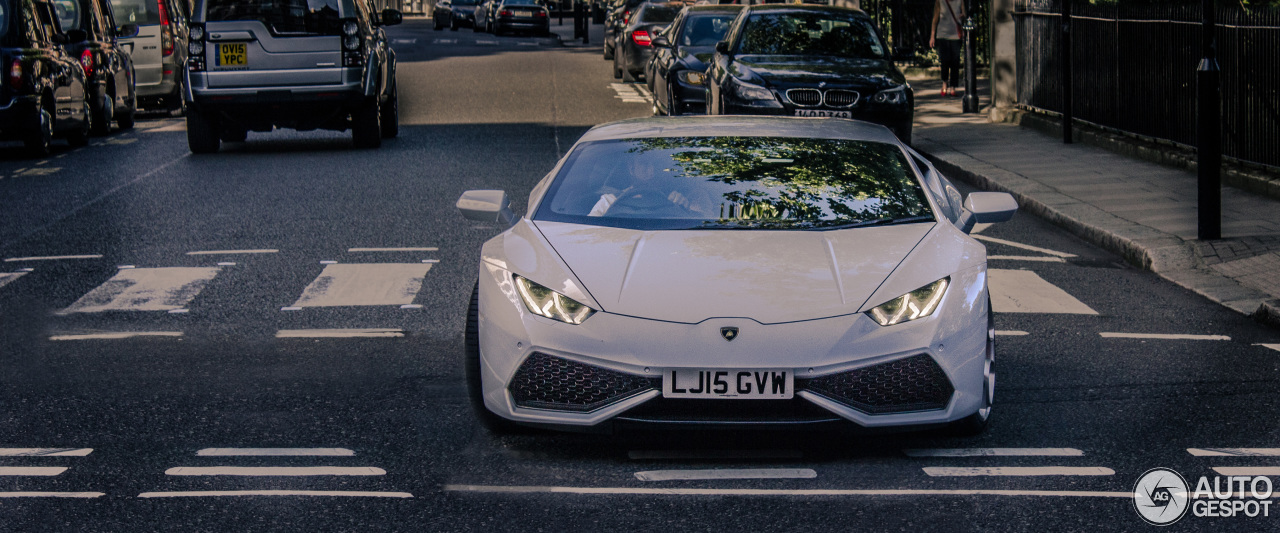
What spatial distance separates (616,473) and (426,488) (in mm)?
641

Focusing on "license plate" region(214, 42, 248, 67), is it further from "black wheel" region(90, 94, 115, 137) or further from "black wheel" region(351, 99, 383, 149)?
"black wheel" region(90, 94, 115, 137)

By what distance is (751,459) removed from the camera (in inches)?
222

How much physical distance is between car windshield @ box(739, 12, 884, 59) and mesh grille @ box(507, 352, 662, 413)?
470 inches

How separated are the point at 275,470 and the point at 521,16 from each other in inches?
1954

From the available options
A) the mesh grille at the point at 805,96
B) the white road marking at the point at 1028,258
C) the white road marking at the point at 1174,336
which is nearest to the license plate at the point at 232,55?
the mesh grille at the point at 805,96

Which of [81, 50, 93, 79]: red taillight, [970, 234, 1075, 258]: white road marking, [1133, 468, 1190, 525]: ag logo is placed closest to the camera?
[1133, 468, 1190, 525]: ag logo

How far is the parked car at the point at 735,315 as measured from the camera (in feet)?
17.6

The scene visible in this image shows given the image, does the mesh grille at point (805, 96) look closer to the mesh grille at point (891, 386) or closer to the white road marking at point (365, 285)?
the white road marking at point (365, 285)

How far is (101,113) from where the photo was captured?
67.7 ft

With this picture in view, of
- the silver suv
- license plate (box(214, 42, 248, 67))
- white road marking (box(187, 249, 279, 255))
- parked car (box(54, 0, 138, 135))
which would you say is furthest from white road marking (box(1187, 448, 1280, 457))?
parked car (box(54, 0, 138, 135))

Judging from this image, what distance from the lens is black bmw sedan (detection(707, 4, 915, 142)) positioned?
15875mm

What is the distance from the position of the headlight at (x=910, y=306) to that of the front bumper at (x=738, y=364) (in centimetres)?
3

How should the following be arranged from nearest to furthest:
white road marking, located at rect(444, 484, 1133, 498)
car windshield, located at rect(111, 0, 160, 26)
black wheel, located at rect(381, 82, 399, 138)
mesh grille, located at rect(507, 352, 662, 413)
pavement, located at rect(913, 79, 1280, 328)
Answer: white road marking, located at rect(444, 484, 1133, 498) → mesh grille, located at rect(507, 352, 662, 413) → pavement, located at rect(913, 79, 1280, 328) → black wheel, located at rect(381, 82, 399, 138) → car windshield, located at rect(111, 0, 160, 26)

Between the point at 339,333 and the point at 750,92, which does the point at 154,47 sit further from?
the point at 339,333
